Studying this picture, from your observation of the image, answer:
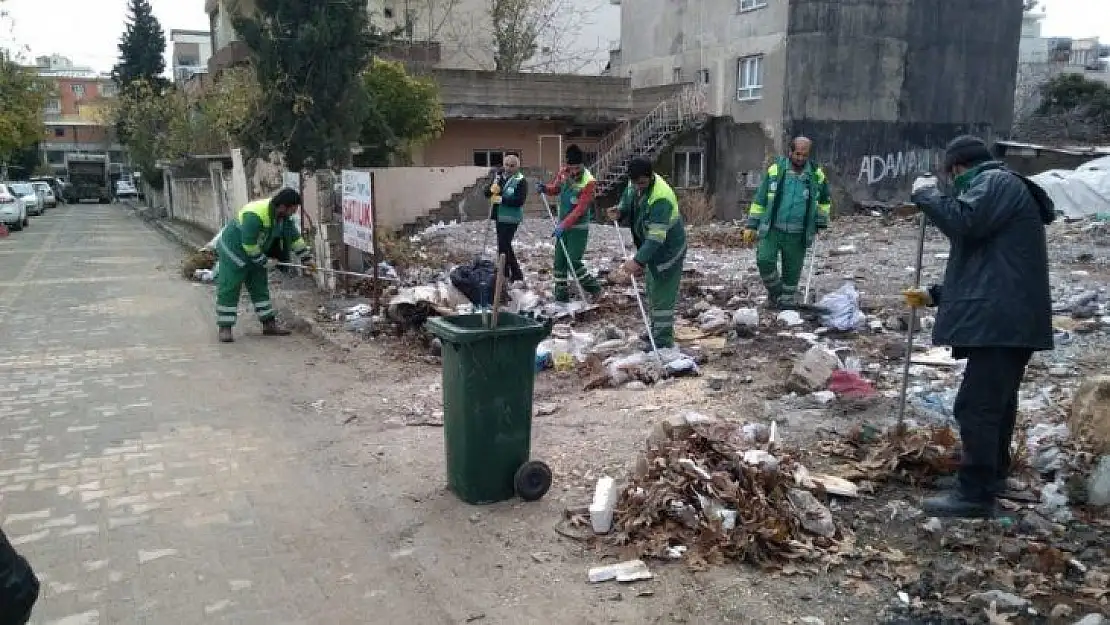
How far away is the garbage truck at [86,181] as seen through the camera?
5034 cm

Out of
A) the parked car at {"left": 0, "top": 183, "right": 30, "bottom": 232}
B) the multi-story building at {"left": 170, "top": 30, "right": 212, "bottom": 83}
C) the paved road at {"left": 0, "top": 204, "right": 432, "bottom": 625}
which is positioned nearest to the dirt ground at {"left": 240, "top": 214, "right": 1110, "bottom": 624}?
the paved road at {"left": 0, "top": 204, "right": 432, "bottom": 625}

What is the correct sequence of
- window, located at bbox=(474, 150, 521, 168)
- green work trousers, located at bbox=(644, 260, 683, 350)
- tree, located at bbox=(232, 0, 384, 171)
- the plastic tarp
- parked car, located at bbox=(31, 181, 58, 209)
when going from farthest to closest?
parked car, located at bbox=(31, 181, 58, 209) → window, located at bbox=(474, 150, 521, 168) → the plastic tarp → tree, located at bbox=(232, 0, 384, 171) → green work trousers, located at bbox=(644, 260, 683, 350)

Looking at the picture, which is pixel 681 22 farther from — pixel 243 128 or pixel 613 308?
pixel 613 308

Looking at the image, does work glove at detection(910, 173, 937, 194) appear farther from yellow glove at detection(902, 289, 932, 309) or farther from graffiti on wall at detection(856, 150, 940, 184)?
graffiti on wall at detection(856, 150, 940, 184)

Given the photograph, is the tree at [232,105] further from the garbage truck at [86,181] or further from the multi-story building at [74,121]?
the multi-story building at [74,121]

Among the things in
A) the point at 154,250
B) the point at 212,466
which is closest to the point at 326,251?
the point at 212,466

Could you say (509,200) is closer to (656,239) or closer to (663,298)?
(663,298)

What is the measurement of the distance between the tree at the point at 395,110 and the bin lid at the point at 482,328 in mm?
13719

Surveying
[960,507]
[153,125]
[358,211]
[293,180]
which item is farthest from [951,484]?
[153,125]

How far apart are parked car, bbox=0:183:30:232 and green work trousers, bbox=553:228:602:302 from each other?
21.7m

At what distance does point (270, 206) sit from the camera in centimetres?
841

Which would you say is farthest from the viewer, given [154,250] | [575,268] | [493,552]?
Result: [154,250]

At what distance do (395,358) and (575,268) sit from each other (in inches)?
91.5

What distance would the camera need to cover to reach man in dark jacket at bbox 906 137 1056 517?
375cm
